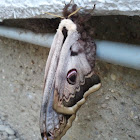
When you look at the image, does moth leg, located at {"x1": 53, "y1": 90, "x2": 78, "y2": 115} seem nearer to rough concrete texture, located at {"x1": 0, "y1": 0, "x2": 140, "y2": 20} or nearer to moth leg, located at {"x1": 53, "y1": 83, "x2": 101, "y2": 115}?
moth leg, located at {"x1": 53, "y1": 83, "x2": 101, "y2": 115}

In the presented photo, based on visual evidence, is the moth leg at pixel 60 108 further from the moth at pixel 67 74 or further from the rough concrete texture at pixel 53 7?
the rough concrete texture at pixel 53 7

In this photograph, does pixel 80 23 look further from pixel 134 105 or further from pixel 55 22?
pixel 134 105

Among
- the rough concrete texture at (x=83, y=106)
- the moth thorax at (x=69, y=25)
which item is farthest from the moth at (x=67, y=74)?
the rough concrete texture at (x=83, y=106)

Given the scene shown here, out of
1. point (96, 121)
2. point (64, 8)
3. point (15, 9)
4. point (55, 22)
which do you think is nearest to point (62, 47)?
point (64, 8)

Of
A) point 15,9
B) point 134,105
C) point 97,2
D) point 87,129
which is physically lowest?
point 87,129

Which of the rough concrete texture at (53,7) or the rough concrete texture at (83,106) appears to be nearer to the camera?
the rough concrete texture at (53,7)

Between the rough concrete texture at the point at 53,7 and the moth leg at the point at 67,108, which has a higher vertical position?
the rough concrete texture at the point at 53,7
